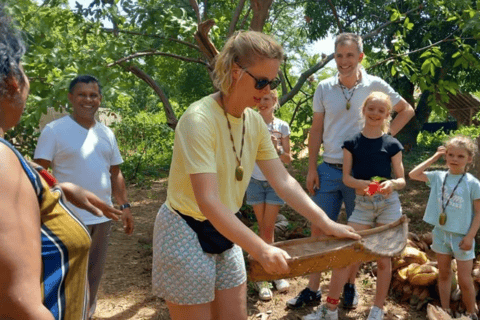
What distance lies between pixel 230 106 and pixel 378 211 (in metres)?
1.95

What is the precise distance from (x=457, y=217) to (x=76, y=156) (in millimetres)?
2827

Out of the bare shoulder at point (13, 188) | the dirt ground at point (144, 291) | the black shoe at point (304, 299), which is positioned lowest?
the dirt ground at point (144, 291)

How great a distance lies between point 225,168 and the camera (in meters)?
2.35

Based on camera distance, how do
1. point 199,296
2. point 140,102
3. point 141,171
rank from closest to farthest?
point 199,296
point 141,171
point 140,102

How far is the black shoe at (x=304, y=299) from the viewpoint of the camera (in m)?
4.37

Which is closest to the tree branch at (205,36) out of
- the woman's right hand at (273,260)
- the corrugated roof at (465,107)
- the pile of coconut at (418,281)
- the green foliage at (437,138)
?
the pile of coconut at (418,281)

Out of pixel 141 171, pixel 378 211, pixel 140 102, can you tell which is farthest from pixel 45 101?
pixel 140 102

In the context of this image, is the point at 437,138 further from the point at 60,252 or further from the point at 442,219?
the point at 60,252

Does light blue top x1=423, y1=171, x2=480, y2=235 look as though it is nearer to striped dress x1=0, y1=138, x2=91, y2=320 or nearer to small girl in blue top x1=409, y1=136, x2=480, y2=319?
small girl in blue top x1=409, y1=136, x2=480, y2=319

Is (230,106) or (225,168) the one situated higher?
(230,106)

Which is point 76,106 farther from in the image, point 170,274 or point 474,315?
point 474,315

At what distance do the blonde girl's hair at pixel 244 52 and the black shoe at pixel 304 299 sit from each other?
101 inches

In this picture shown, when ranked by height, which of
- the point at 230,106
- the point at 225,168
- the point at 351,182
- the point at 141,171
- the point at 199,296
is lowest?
the point at 141,171

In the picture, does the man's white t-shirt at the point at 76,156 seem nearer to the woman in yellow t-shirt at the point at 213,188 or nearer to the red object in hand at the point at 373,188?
the woman in yellow t-shirt at the point at 213,188
